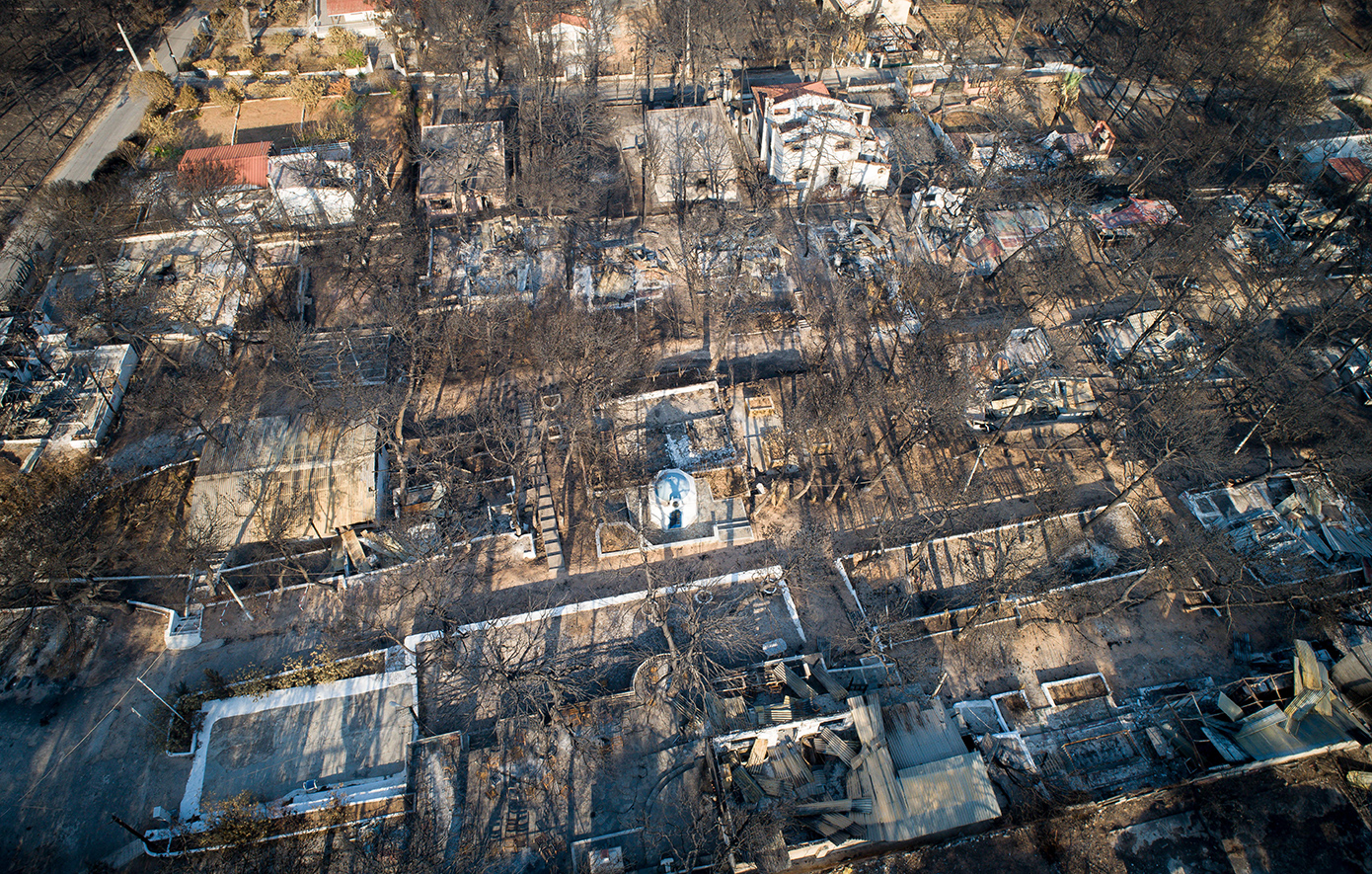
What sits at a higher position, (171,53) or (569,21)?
(171,53)

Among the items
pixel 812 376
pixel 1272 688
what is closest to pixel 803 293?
pixel 812 376

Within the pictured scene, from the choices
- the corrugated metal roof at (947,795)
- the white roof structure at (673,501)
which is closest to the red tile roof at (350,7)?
the white roof structure at (673,501)

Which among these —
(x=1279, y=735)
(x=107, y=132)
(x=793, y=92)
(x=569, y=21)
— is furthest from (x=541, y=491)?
(x=107, y=132)

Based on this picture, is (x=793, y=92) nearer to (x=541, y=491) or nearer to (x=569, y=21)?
(x=569, y=21)

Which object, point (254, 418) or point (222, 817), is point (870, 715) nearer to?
point (222, 817)

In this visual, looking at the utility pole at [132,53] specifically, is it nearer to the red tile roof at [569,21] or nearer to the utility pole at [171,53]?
the utility pole at [171,53]

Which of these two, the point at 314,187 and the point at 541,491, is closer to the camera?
the point at 541,491

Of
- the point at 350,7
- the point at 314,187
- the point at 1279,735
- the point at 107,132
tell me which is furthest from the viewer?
the point at 350,7
